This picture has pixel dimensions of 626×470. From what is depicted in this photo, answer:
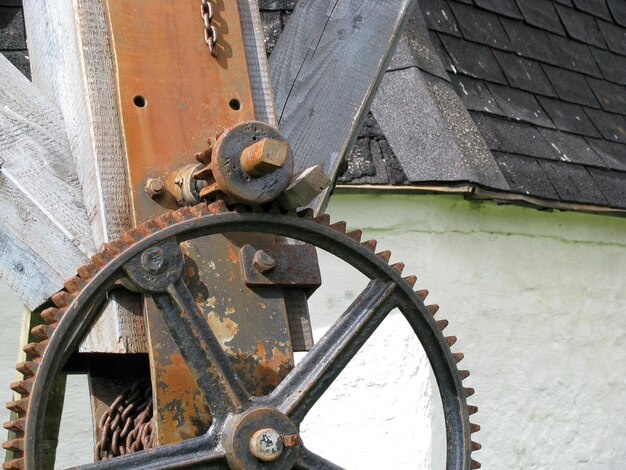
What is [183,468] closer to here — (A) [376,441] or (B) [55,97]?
(B) [55,97]

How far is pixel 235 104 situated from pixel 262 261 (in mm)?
273

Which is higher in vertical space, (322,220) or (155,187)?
(155,187)

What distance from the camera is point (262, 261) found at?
1629 millimetres

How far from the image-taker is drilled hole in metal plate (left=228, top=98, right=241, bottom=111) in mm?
1708

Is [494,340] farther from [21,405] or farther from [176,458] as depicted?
[21,405]

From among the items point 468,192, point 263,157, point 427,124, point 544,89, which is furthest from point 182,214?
point 544,89

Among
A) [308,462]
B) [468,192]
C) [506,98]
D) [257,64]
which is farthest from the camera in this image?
[506,98]

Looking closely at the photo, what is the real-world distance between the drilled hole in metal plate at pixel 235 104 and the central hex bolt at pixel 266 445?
55 cm

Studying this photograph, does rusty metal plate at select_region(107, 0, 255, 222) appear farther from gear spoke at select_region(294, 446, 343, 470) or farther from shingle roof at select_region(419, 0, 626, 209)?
shingle roof at select_region(419, 0, 626, 209)

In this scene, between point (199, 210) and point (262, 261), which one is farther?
point (262, 261)

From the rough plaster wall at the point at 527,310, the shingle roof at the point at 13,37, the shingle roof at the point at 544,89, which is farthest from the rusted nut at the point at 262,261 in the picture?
the shingle roof at the point at 544,89

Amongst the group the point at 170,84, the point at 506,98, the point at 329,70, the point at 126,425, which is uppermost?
the point at 506,98

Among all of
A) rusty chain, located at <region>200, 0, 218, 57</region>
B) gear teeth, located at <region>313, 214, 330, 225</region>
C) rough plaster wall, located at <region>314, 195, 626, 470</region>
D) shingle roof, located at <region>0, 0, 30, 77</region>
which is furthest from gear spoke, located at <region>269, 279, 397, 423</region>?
rough plaster wall, located at <region>314, 195, 626, 470</region>

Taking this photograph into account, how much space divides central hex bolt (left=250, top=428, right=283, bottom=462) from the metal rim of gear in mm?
98
